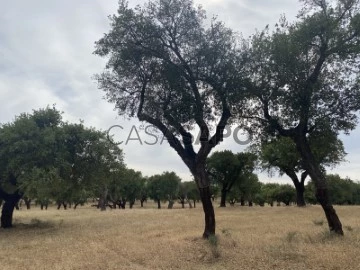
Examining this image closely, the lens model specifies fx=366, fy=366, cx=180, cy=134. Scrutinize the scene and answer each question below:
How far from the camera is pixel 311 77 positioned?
18953mm

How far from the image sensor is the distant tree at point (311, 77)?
18.6 meters

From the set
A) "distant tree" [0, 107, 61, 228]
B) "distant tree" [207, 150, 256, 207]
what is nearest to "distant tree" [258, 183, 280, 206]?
"distant tree" [207, 150, 256, 207]

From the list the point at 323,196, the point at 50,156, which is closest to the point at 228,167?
the point at 50,156

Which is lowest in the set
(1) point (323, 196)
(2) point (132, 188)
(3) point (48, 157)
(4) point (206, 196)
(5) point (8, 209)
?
(5) point (8, 209)

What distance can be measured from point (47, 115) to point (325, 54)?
70.7 feet

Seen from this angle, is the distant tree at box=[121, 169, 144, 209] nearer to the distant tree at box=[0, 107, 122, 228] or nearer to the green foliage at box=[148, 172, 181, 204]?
the green foliage at box=[148, 172, 181, 204]

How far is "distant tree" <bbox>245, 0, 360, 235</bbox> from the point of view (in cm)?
1856

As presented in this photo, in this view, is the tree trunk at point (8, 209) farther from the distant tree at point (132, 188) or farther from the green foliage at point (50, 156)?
the distant tree at point (132, 188)

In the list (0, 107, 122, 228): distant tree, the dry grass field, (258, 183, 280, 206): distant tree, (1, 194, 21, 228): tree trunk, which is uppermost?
(258, 183, 280, 206): distant tree

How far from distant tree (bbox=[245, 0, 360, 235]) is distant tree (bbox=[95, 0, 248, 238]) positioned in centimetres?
173

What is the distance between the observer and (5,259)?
16312mm

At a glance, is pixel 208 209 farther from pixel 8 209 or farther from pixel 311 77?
pixel 8 209

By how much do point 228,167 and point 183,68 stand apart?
44.6 metres

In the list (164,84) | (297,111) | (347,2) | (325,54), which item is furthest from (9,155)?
(347,2)
